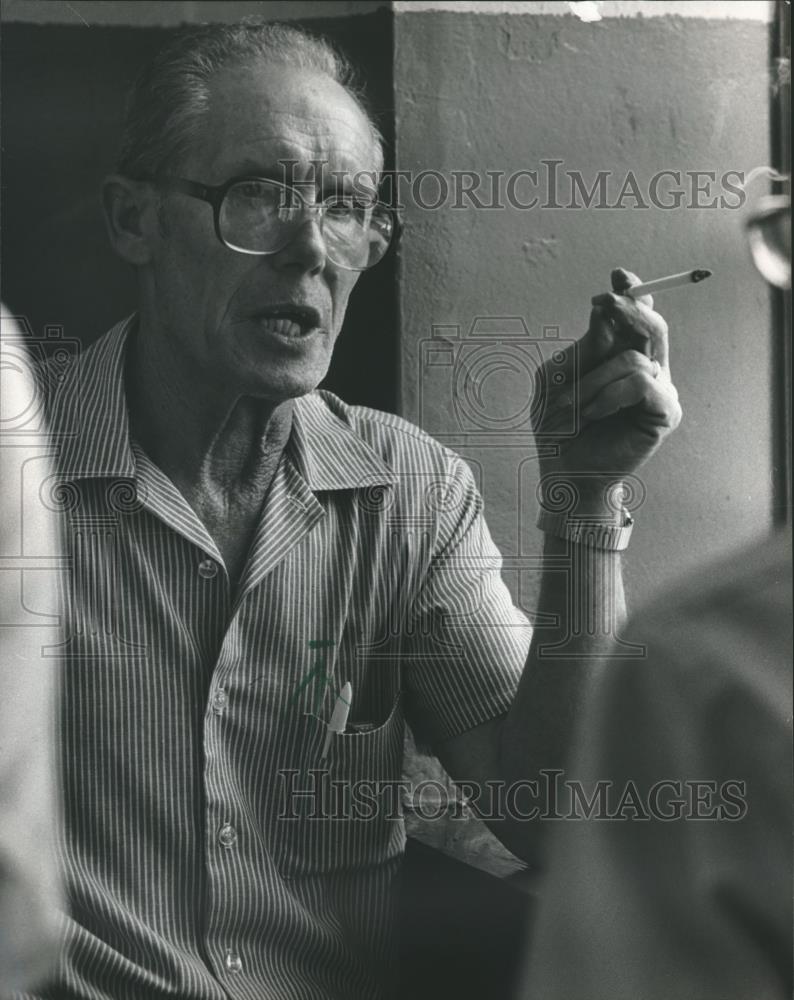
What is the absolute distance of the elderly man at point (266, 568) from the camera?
1137mm

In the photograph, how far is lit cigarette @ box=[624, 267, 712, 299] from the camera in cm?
121

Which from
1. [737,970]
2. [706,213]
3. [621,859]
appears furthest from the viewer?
[706,213]

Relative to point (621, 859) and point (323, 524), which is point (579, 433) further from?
point (621, 859)

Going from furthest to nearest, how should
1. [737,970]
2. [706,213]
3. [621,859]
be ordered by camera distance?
[706,213]
[621,859]
[737,970]

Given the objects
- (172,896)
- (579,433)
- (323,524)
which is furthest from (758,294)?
(172,896)

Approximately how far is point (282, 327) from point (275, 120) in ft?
0.58

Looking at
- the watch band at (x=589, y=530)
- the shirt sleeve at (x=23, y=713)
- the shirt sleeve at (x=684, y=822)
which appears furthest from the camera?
the watch band at (x=589, y=530)

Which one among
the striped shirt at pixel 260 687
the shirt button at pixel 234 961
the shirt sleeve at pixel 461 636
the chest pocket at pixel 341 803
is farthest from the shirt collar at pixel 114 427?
the shirt button at pixel 234 961

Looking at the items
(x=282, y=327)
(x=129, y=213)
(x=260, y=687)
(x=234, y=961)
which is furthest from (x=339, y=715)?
(x=129, y=213)

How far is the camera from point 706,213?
1.23m

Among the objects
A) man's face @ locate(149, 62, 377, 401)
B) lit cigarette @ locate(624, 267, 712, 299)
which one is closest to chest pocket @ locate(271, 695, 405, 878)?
man's face @ locate(149, 62, 377, 401)

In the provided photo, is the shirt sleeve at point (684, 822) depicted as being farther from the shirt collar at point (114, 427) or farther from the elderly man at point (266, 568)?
the shirt collar at point (114, 427)

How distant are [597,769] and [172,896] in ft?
1.29

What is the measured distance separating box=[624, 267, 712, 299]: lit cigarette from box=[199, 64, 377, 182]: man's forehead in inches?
10.9
